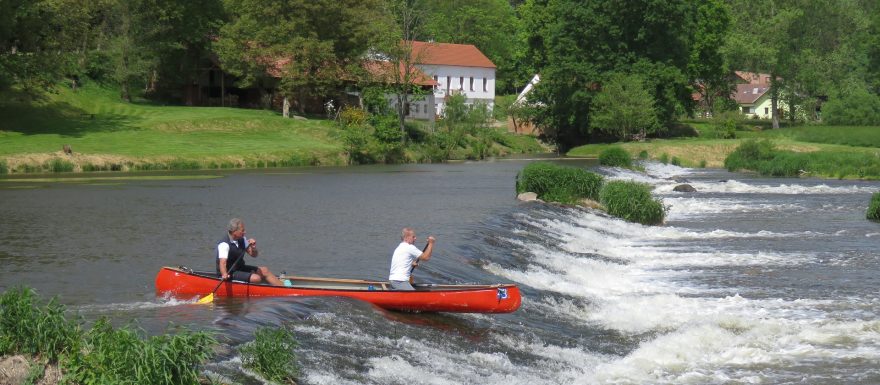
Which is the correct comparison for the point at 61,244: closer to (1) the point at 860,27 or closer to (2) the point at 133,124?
(2) the point at 133,124

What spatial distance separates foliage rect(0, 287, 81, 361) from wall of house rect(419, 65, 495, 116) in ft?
326

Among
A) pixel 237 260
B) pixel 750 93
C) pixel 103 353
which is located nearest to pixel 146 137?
pixel 237 260

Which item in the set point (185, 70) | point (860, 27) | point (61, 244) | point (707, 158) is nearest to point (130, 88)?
point (185, 70)

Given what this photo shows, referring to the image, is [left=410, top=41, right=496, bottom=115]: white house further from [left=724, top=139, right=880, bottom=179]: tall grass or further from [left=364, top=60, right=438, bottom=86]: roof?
[left=724, top=139, right=880, bottom=179]: tall grass

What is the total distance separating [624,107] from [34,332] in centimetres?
7116

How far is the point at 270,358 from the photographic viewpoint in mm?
13125

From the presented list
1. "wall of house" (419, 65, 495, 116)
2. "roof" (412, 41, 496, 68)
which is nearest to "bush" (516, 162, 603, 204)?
"wall of house" (419, 65, 495, 116)

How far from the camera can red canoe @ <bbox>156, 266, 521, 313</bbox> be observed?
1783cm

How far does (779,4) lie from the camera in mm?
109625

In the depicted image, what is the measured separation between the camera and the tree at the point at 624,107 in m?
80.5

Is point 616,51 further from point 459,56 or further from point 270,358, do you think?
point 270,358

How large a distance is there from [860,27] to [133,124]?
252 feet

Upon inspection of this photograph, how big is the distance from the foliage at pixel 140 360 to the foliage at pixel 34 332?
19.6 inches

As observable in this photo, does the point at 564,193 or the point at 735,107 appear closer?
the point at 564,193
